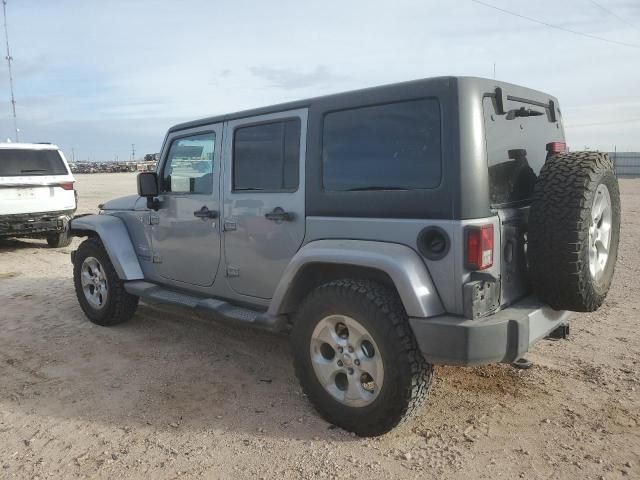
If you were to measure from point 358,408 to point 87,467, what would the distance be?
1.54 meters

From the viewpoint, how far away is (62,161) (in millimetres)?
10008

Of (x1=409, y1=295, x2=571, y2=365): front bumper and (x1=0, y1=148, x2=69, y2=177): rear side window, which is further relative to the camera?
(x1=0, y1=148, x2=69, y2=177): rear side window

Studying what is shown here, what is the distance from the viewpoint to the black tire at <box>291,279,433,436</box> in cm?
289

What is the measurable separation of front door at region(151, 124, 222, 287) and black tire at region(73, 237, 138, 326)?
0.56 metres

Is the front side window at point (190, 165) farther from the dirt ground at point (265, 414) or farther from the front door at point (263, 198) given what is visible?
the dirt ground at point (265, 414)

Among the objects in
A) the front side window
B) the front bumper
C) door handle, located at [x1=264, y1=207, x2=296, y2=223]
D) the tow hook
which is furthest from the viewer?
the front side window

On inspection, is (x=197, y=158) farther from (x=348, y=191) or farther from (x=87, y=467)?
(x=87, y=467)

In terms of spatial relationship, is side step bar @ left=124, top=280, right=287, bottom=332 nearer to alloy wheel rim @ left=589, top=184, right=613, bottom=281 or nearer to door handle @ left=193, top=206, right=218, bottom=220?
door handle @ left=193, top=206, right=218, bottom=220

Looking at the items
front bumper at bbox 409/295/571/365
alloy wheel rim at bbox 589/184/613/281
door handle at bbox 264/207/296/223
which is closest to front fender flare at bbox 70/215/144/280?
door handle at bbox 264/207/296/223

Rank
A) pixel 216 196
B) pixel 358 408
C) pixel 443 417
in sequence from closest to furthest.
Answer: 1. pixel 358 408
2. pixel 443 417
3. pixel 216 196

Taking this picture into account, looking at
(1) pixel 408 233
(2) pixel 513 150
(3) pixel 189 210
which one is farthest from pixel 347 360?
(3) pixel 189 210

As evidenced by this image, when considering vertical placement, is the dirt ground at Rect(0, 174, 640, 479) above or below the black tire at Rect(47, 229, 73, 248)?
below

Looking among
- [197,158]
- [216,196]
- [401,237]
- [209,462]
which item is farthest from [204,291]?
[401,237]

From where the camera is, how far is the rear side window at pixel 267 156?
3668 mm
